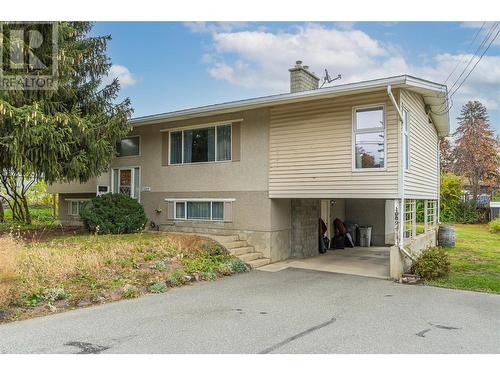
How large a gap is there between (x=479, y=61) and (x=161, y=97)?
1233 cm

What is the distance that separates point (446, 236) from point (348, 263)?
19.6 ft

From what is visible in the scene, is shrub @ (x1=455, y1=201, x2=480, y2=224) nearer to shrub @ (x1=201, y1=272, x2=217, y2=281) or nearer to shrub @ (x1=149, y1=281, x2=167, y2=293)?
shrub @ (x1=201, y1=272, x2=217, y2=281)

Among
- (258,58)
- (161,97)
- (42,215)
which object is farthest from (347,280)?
(42,215)

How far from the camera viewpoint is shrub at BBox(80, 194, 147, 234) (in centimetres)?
1157

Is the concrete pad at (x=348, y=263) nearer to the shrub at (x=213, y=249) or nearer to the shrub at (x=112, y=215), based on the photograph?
the shrub at (x=213, y=249)

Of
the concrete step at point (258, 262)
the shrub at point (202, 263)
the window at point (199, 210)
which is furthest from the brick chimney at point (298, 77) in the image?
the shrub at point (202, 263)

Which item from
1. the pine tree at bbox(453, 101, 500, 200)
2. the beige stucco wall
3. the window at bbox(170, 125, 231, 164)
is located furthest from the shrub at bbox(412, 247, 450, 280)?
the pine tree at bbox(453, 101, 500, 200)

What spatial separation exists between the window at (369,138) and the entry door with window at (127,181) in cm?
804

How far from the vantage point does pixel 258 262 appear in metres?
10.6

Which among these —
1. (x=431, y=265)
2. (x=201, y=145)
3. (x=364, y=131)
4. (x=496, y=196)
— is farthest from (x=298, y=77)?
(x=496, y=196)

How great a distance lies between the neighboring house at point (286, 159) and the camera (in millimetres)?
9383

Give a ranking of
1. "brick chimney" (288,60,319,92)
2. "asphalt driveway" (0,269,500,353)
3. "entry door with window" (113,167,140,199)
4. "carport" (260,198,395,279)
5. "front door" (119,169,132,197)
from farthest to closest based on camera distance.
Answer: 1. "front door" (119,169,132,197)
2. "entry door with window" (113,167,140,199)
3. "brick chimney" (288,60,319,92)
4. "carport" (260,198,395,279)
5. "asphalt driveway" (0,269,500,353)

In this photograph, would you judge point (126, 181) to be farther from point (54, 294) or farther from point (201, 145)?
point (54, 294)

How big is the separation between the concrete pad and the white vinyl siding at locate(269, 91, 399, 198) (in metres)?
1.90
